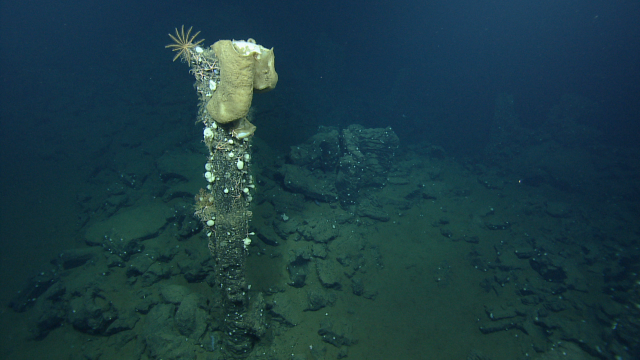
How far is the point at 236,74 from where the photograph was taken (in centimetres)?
245

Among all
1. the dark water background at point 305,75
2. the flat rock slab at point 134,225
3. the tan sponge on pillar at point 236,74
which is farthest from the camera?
the dark water background at point 305,75

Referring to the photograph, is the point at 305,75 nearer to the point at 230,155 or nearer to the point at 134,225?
the point at 134,225

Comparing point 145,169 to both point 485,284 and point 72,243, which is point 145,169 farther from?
point 485,284

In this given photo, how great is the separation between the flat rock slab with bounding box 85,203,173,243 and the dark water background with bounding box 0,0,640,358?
158 cm

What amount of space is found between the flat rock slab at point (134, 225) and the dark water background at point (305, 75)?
158cm

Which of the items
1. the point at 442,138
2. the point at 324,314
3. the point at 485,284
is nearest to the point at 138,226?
the point at 324,314

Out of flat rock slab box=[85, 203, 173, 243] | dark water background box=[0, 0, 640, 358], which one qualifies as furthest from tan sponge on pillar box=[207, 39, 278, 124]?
dark water background box=[0, 0, 640, 358]

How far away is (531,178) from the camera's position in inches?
528

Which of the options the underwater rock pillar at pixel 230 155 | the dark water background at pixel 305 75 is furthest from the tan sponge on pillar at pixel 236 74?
the dark water background at pixel 305 75

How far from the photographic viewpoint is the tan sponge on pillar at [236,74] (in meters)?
2.43

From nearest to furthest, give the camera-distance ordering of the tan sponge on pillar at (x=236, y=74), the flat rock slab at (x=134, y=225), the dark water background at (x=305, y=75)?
the tan sponge on pillar at (x=236, y=74), the flat rock slab at (x=134, y=225), the dark water background at (x=305, y=75)

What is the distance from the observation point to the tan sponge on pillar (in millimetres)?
2428

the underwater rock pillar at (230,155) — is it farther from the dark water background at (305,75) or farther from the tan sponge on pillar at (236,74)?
the dark water background at (305,75)

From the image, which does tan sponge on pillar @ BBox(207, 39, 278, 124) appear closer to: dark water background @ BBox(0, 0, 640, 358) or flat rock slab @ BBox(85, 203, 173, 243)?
flat rock slab @ BBox(85, 203, 173, 243)
